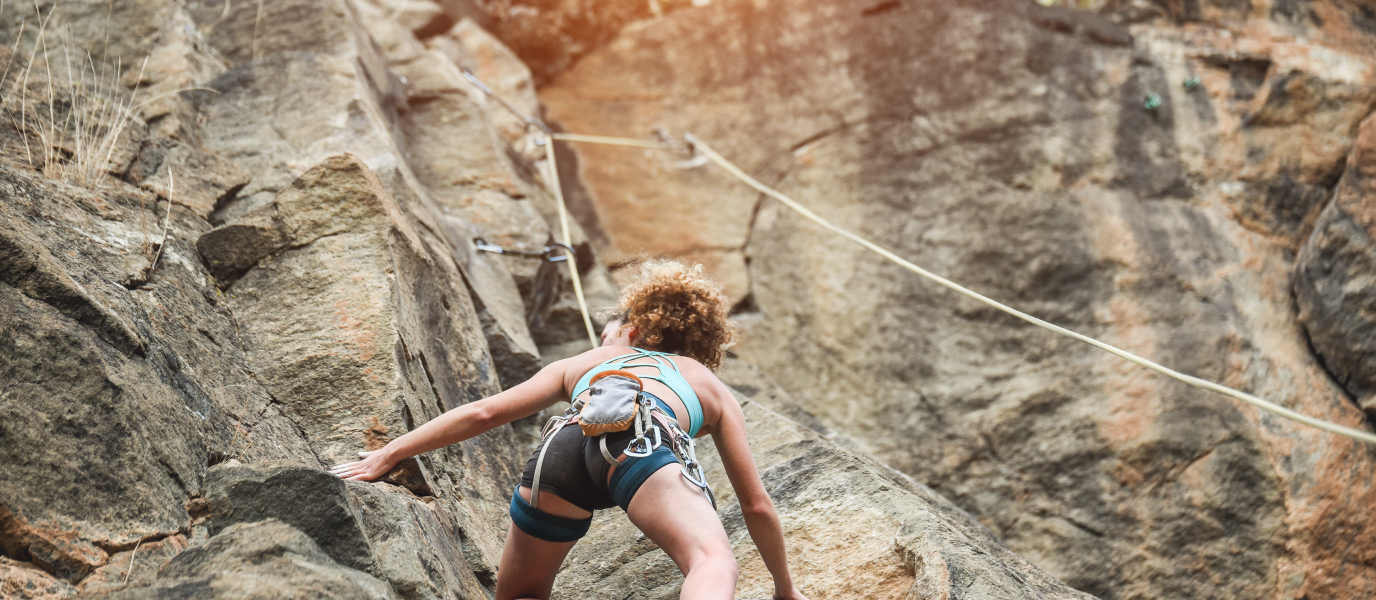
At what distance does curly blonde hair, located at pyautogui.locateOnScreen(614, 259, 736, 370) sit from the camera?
2.70m

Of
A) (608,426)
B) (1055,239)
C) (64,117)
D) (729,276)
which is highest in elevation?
(64,117)

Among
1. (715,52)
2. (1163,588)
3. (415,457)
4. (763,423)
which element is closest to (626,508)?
(415,457)

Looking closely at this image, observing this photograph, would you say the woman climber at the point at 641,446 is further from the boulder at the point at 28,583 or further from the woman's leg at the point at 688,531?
the boulder at the point at 28,583

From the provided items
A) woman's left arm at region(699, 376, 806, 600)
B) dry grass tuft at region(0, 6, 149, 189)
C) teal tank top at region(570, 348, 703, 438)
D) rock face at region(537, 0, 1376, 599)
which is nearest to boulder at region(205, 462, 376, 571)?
teal tank top at region(570, 348, 703, 438)

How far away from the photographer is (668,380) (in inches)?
98.1

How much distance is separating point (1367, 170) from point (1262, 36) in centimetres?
185

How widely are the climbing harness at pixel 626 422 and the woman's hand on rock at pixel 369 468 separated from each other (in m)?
0.48

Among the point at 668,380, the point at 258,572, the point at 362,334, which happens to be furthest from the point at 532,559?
the point at 362,334

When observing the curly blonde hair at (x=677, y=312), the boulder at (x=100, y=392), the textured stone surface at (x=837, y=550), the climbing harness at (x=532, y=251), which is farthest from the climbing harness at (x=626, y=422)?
the climbing harness at (x=532, y=251)

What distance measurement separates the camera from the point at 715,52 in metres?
7.20

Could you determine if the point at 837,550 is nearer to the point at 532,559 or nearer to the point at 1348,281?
the point at 532,559

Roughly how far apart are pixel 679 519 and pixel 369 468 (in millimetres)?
1016

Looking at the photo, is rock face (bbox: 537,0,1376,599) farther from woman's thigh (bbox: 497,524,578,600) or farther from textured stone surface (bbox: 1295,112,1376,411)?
woman's thigh (bbox: 497,524,578,600)

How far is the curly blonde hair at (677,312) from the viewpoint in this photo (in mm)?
2699
